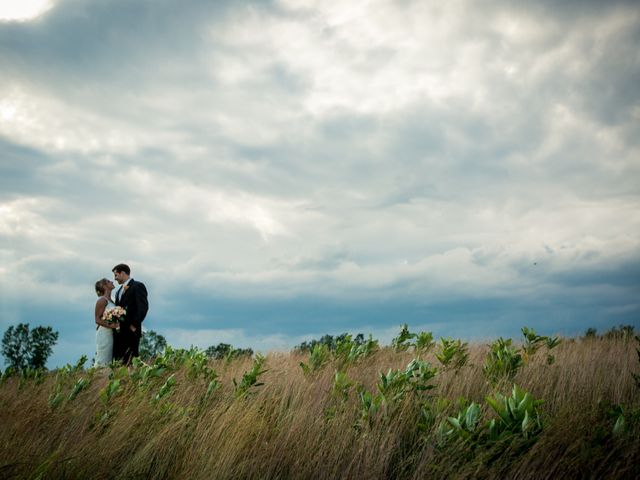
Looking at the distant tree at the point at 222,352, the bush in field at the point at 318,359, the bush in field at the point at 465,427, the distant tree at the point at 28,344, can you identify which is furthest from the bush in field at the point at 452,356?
the distant tree at the point at 28,344

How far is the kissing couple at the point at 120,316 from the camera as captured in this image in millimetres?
10297

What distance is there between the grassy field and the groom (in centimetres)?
269

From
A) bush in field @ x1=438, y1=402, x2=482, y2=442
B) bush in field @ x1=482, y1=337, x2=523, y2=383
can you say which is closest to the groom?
bush in field @ x1=482, y1=337, x2=523, y2=383

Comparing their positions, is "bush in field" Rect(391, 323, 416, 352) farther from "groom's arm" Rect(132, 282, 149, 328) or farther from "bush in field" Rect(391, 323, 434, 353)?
"groom's arm" Rect(132, 282, 149, 328)

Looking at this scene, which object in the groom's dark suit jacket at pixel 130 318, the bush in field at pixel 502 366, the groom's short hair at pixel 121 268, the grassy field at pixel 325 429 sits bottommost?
the grassy field at pixel 325 429

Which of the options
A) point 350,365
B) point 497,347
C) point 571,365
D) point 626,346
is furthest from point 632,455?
point 626,346

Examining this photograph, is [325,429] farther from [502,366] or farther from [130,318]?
[130,318]

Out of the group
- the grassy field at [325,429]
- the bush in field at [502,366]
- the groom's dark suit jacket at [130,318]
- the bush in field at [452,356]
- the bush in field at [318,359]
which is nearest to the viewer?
the grassy field at [325,429]

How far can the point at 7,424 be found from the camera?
20.2 feet

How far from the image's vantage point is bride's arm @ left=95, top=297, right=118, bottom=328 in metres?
10.2

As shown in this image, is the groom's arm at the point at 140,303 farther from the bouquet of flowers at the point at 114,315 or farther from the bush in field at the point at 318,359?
the bush in field at the point at 318,359

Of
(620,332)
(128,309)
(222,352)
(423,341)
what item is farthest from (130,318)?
(620,332)

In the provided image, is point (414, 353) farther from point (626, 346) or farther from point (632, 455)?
point (632, 455)

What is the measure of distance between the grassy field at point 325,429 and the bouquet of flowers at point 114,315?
2.44m
